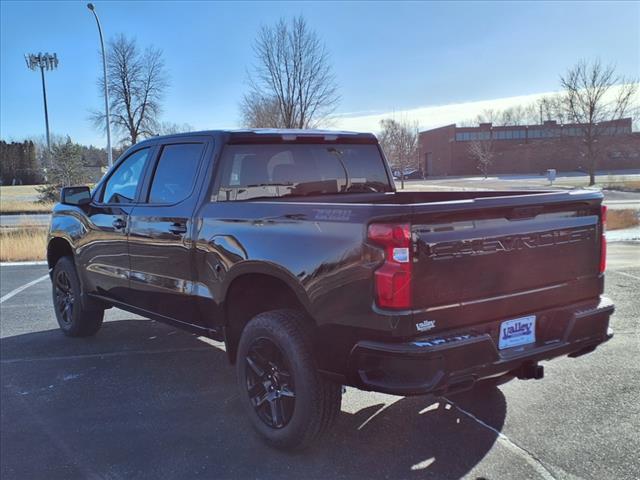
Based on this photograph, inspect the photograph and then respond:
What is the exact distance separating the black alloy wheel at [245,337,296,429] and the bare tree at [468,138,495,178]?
6426 centimetres

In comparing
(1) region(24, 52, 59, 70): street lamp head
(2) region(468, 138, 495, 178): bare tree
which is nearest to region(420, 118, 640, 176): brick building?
(2) region(468, 138, 495, 178): bare tree

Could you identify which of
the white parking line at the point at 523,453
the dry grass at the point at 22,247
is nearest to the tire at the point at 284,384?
the white parking line at the point at 523,453

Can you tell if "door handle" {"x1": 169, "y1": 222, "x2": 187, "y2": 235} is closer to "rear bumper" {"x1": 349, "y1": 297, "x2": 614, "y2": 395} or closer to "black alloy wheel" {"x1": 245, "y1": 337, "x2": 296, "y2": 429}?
"black alloy wheel" {"x1": 245, "y1": 337, "x2": 296, "y2": 429}

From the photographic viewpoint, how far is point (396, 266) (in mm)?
2633

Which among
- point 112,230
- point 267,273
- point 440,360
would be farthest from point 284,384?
point 112,230

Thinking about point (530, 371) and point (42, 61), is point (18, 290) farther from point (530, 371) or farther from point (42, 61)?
point (42, 61)

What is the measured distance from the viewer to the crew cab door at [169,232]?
4.03 m

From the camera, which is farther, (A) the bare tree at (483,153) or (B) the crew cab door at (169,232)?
(A) the bare tree at (483,153)

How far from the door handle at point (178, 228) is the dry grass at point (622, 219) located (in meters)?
13.3

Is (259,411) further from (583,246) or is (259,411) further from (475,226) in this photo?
(583,246)

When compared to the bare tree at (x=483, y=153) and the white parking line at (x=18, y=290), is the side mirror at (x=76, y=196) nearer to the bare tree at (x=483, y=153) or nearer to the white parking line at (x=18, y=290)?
the white parking line at (x=18, y=290)

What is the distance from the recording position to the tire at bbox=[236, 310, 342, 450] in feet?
10.2

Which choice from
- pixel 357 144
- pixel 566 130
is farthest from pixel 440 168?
pixel 357 144

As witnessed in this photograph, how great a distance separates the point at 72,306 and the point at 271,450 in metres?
3.42
